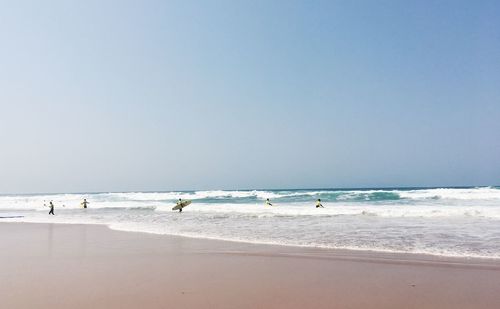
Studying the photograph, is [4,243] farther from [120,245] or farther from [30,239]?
[120,245]

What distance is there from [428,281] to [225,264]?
3893 millimetres

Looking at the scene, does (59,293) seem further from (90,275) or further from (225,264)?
(225,264)

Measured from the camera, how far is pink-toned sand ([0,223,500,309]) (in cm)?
550

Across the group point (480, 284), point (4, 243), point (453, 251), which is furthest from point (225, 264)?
point (4, 243)

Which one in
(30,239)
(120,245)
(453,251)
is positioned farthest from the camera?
(30,239)

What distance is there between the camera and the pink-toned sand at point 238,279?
18.0ft

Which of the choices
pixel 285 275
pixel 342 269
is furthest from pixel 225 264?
pixel 342 269

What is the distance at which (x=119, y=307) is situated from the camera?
5.23 m

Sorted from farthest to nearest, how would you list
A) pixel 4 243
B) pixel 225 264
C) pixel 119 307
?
pixel 4 243, pixel 225 264, pixel 119 307

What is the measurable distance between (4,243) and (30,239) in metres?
1.07

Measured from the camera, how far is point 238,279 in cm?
691

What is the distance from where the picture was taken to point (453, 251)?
955 centimetres

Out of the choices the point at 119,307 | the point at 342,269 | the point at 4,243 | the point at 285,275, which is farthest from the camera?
the point at 4,243

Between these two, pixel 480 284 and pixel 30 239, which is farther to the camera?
pixel 30 239
